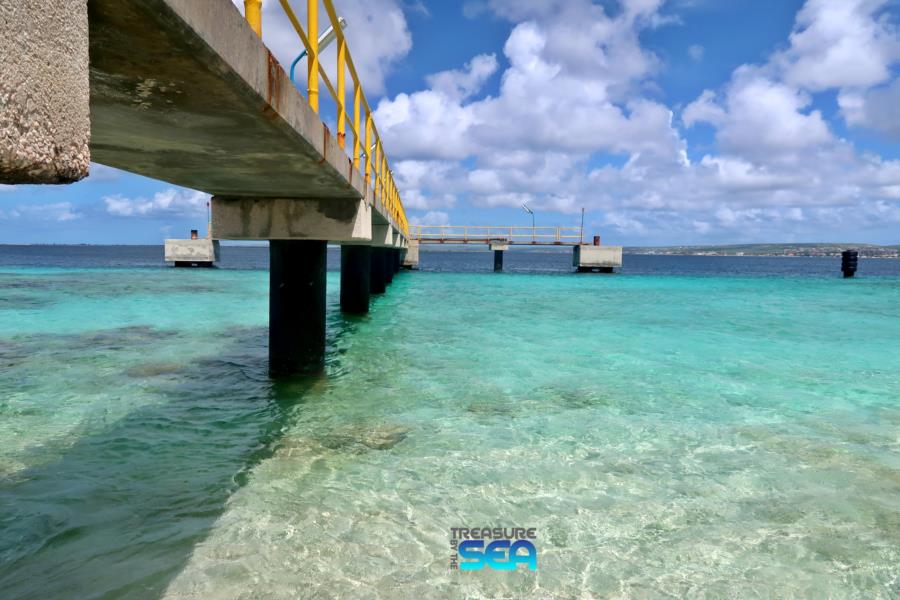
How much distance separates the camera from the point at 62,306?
20203 mm

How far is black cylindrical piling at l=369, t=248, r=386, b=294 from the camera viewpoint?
997 inches

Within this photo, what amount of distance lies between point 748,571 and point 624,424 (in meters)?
3.31

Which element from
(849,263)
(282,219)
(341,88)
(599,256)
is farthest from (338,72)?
(849,263)

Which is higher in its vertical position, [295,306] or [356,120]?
[356,120]

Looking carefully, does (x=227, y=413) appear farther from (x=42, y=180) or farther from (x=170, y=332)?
(x=170, y=332)

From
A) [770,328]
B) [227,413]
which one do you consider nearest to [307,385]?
[227,413]

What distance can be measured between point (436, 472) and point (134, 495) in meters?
2.68

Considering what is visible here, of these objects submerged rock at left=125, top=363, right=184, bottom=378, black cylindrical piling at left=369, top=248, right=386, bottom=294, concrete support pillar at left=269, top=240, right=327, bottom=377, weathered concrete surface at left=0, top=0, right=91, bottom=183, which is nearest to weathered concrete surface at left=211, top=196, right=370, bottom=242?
concrete support pillar at left=269, top=240, right=327, bottom=377

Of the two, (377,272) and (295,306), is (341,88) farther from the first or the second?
(377,272)

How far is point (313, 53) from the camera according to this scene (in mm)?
5121

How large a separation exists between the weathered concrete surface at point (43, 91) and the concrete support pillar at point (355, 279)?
51.9ft

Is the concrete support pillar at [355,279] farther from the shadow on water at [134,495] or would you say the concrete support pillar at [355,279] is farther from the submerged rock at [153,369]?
the shadow on water at [134,495]

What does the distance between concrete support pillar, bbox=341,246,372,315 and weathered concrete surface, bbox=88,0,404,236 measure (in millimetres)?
10799

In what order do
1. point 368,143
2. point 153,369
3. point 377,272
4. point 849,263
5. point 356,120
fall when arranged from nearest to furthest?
point 356,120
point 368,143
point 153,369
point 377,272
point 849,263
